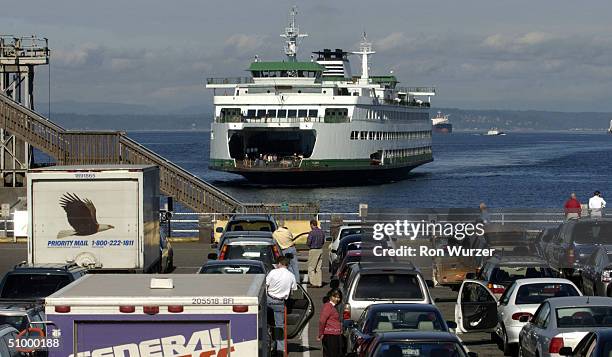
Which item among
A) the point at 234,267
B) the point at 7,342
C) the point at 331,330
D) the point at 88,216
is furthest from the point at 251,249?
the point at 7,342

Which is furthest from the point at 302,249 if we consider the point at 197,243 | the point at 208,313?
the point at 208,313

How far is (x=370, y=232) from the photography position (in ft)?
86.3

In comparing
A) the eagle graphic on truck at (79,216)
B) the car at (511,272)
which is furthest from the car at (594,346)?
the eagle graphic on truck at (79,216)

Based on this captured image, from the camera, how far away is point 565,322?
46.5 feet

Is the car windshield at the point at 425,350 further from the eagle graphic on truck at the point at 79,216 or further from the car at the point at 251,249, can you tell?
the eagle graphic on truck at the point at 79,216

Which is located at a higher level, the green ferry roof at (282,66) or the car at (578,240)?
the green ferry roof at (282,66)

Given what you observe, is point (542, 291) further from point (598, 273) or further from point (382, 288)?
point (598, 273)

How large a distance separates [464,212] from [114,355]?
1959 centimetres

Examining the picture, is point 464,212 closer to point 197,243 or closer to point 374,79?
point 197,243

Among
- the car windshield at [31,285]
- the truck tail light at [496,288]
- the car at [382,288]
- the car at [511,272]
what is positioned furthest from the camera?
the car at [511,272]

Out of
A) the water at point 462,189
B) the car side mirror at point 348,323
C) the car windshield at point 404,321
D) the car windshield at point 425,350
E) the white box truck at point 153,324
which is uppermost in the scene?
the white box truck at point 153,324

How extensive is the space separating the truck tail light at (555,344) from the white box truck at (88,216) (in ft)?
36.2

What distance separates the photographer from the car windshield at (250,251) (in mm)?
21859

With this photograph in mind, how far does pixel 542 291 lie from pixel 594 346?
5266 millimetres
